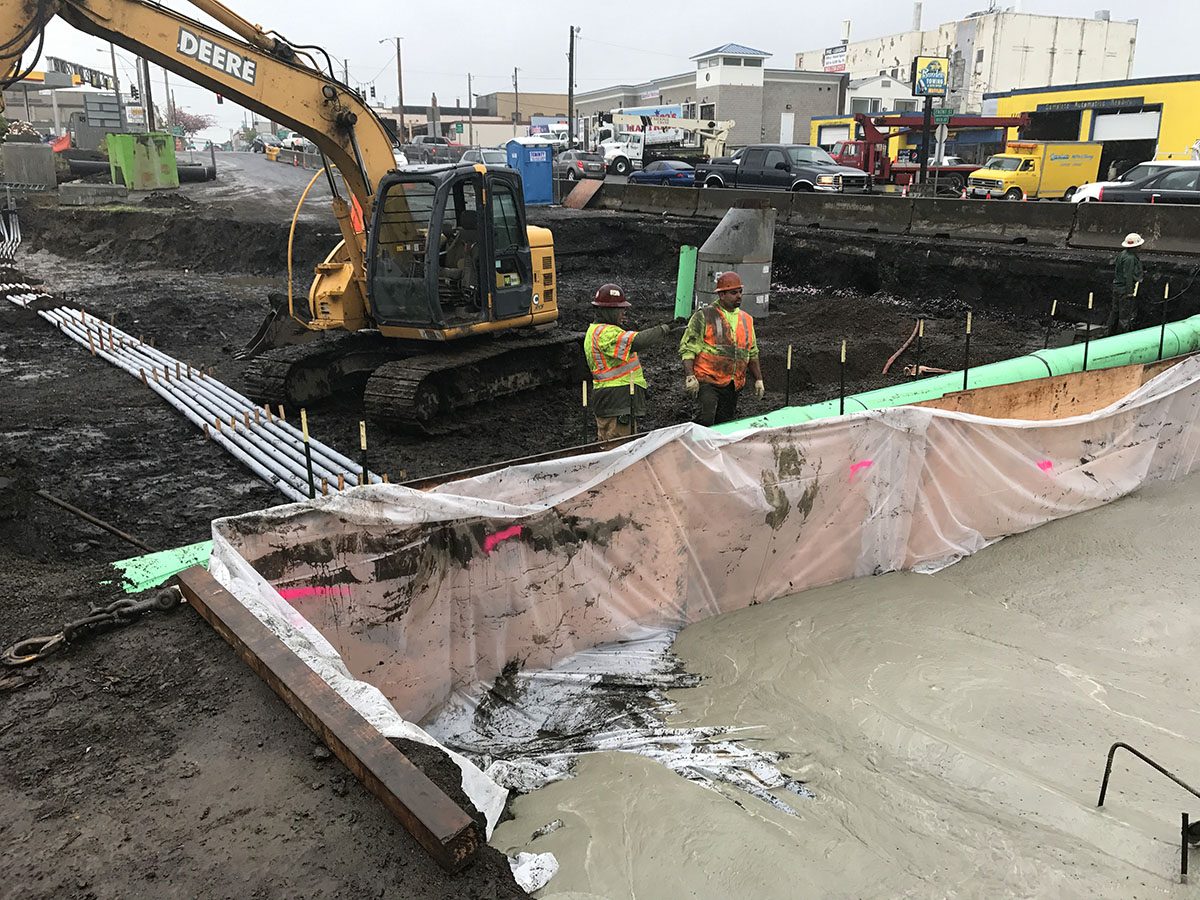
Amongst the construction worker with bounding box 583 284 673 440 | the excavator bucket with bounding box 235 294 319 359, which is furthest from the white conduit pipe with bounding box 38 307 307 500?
the construction worker with bounding box 583 284 673 440

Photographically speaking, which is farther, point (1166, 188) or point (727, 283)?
point (1166, 188)

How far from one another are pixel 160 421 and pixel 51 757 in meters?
6.99

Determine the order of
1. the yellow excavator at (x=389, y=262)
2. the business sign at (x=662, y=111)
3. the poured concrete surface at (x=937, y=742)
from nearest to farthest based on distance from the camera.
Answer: the poured concrete surface at (x=937, y=742) → the yellow excavator at (x=389, y=262) → the business sign at (x=662, y=111)

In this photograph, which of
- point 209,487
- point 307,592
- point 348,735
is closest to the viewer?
point 348,735

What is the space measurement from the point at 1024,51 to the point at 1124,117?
120 ft

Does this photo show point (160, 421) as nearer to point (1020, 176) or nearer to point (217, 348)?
point (217, 348)

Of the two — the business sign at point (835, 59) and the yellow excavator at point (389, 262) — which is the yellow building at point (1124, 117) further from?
the business sign at point (835, 59)

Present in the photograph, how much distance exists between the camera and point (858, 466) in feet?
20.4

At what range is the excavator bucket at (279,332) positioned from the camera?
1137 cm

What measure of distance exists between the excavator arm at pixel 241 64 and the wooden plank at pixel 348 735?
5860mm

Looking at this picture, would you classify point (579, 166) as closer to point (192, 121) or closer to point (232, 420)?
point (232, 420)

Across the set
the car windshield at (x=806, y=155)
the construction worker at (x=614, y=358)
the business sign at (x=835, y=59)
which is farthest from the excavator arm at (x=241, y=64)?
the business sign at (x=835, y=59)

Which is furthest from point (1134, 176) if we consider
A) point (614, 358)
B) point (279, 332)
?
point (279, 332)

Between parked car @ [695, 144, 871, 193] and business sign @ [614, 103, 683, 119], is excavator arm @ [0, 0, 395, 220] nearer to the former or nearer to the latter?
parked car @ [695, 144, 871, 193]
